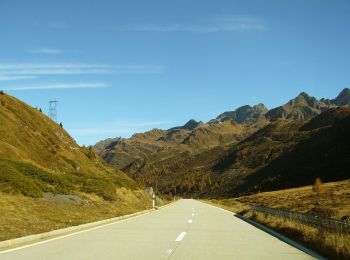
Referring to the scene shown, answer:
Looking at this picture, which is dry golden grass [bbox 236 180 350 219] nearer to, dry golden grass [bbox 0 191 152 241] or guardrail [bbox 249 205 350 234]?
guardrail [bbox 249 205 350 234]

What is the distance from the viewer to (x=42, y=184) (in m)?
29.3

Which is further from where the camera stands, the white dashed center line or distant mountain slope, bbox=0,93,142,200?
distant mountain slope, bbox=0,93,142,200

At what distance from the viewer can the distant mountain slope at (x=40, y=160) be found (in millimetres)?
27906

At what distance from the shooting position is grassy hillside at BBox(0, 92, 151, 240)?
20062 millimetres

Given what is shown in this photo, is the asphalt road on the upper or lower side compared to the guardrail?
lower

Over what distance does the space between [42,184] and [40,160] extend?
2183 centimetres

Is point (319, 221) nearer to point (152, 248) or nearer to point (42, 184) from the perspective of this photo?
point (152, 248)

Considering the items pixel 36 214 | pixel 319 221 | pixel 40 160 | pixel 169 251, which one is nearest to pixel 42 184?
pixel 36 214

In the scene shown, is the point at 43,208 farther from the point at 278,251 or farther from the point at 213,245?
the point at 278,251

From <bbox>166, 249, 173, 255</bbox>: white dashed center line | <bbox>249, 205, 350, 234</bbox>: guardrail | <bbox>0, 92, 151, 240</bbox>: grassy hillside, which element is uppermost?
<bbox>0, 92, 151, 240</bbox>: grassy hillside

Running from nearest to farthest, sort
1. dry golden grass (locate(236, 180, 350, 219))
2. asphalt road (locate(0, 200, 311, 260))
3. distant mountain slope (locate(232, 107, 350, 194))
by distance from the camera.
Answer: asphalt road (locate(0, 200, 311, 260)) < dry golden grass (locate(236, 180, 350, 219)) < distant mountain slope (locate(232, 107, 350, 194))

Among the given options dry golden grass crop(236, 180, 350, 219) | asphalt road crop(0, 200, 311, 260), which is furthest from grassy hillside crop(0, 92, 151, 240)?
dry golden grass crop(236, 180, 350, 219)

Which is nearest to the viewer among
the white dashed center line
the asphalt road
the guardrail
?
the asphalt road

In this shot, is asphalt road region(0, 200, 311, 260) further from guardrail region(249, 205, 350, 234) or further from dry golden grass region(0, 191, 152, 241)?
dry golden grass region(0, 191, 152, 241)
